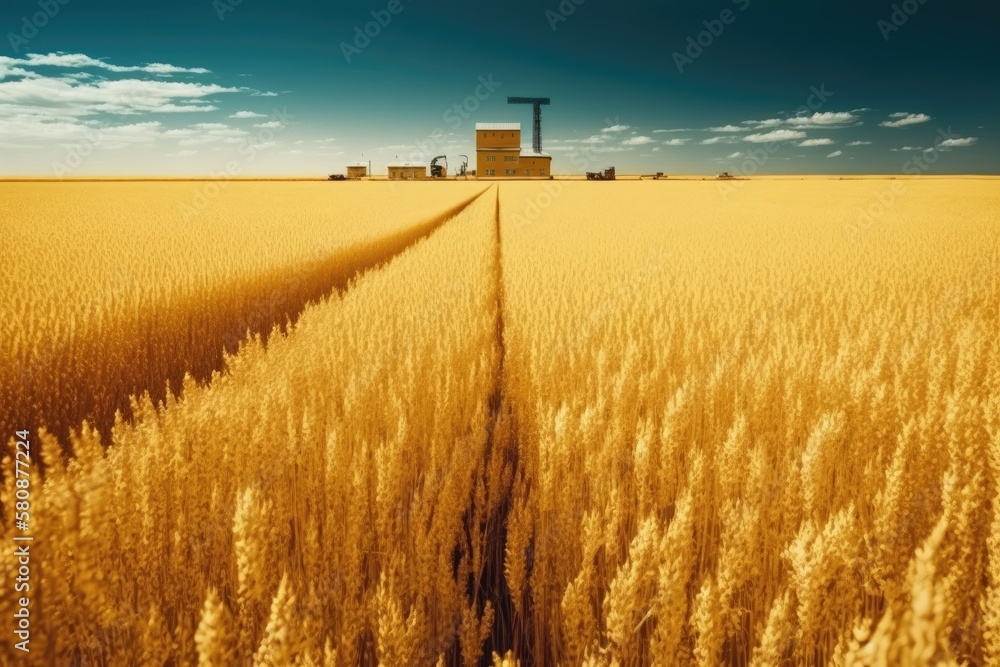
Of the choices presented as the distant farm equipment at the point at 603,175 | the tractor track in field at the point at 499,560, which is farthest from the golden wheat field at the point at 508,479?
the distant farm equipment at the point at 603,175

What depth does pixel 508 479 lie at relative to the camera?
2125 mm

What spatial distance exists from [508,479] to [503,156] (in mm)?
65152

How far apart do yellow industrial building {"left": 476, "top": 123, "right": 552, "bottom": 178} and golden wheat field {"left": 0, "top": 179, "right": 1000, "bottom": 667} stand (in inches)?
2431

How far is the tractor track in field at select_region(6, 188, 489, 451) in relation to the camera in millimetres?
3256

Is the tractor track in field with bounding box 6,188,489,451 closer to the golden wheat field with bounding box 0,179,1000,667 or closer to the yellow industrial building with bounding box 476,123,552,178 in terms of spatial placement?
the golden wheat field with bounding box 0,179,1000,667

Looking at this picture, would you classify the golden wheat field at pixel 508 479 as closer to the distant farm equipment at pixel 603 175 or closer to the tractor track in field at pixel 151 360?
the tractor track in field at pixel 151 360

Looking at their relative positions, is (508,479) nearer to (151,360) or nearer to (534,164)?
(151,360)

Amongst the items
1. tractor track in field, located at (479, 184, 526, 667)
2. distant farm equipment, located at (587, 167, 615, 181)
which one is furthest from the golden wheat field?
distant farm equipment, located at (587, 167, 615, 181)

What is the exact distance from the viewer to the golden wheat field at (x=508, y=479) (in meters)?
1.16

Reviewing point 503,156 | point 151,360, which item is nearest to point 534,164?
point 503,156

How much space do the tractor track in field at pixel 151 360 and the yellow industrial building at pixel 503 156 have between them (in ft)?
196

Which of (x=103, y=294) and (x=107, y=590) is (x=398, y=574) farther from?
(x=103, y=294)

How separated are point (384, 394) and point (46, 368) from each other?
2.46m

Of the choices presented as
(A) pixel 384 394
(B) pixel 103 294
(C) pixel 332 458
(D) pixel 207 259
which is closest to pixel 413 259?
(D) pixel 207 259
